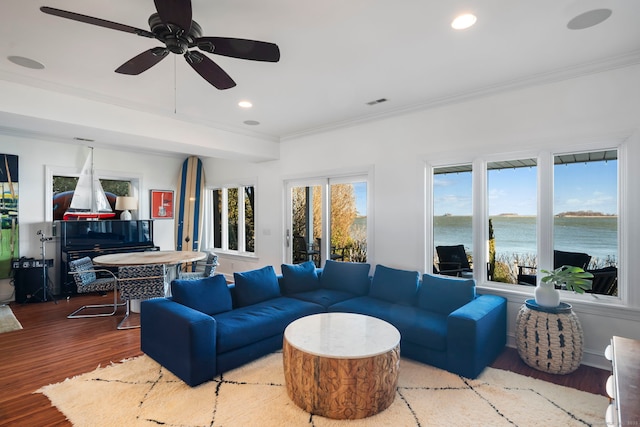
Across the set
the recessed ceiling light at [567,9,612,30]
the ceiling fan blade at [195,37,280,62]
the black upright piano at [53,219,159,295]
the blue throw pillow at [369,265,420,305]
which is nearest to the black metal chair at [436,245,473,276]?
the blue throw pillow at [369,265,420,305]

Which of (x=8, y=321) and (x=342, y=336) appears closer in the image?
(x=342, y=336)

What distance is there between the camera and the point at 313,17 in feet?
7.40

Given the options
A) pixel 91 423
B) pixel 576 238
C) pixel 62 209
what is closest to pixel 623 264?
pixel 576 238

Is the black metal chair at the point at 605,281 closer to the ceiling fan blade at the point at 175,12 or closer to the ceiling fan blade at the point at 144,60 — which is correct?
the ceiling fan blade at the point at 175,12

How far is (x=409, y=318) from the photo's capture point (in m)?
3.21

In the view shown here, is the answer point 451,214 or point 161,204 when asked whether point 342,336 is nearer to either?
point 451,214

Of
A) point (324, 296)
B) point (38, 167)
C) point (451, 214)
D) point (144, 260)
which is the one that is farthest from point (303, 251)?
point (38, 167)

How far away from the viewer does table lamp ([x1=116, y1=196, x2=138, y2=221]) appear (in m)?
6.28

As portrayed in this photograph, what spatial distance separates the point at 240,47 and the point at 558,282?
331 centimetres

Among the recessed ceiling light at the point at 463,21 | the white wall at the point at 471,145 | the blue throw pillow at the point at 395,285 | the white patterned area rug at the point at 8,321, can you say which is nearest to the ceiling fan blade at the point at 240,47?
the recessed ceiling light at the point at 463,21

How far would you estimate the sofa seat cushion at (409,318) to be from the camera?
2949 mm

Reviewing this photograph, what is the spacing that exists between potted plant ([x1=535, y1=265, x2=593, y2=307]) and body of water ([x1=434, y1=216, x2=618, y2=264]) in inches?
13.2

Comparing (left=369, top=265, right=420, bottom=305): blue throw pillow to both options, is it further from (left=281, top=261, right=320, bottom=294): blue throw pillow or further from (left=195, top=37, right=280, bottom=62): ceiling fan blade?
(left=195, top=37, right=280, bottom=62): ceiling fan blade

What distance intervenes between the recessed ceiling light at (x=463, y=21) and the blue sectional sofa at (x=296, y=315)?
2.29m
